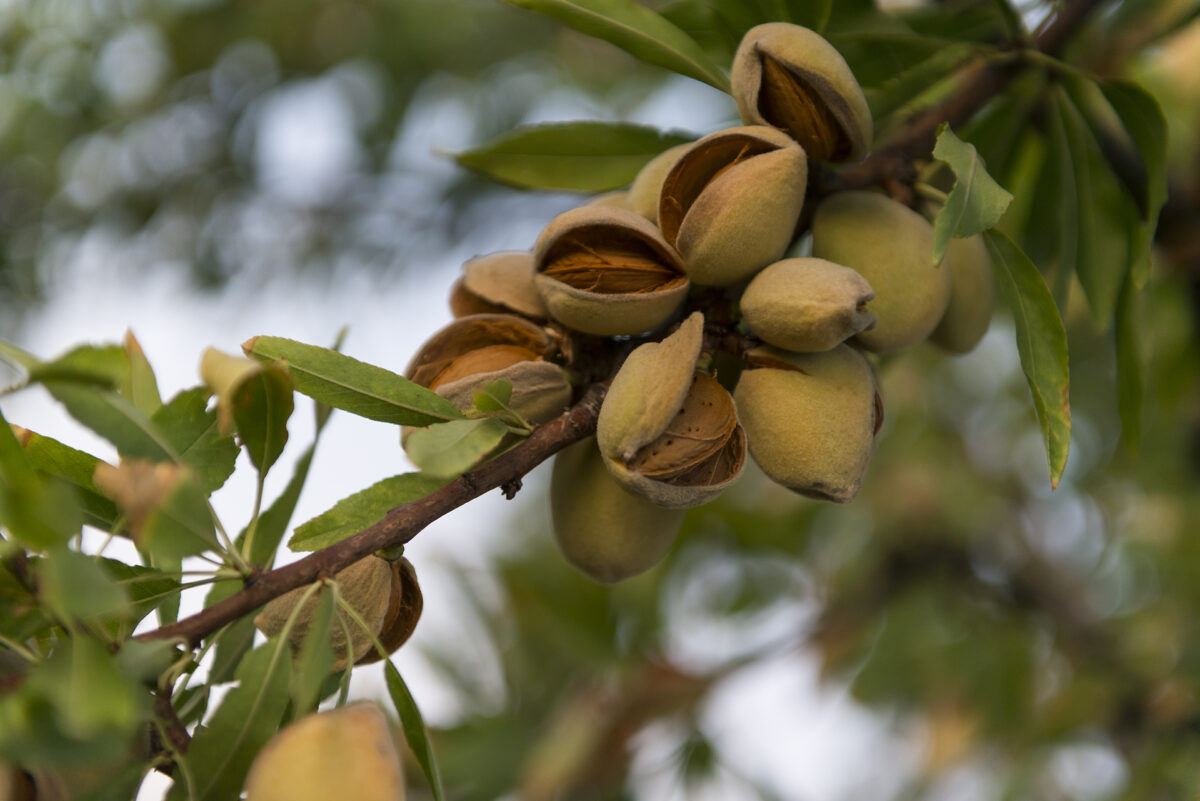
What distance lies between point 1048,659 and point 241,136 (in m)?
2.70

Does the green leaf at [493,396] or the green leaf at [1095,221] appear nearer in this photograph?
the green leaf at [493,396]

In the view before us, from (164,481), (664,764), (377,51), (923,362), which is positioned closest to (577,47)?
(377,51)

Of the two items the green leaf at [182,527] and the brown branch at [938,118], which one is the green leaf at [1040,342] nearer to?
the brown branch at [938,118]

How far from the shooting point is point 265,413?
0.74 metres

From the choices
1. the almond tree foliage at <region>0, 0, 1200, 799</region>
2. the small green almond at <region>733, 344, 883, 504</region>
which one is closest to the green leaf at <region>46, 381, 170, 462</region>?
the almond tree foliage at <region>0, 0, 1200, 799</region>

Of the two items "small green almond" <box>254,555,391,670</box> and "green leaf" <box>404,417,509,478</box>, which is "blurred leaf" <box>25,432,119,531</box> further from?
"green leaf" <box>404,417,509,478</box>

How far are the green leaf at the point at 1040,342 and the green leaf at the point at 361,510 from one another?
523 mm

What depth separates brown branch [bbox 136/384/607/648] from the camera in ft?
2.19

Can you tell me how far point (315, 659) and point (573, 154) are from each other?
0.69 meters

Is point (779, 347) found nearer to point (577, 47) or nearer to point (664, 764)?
point (664, 764)

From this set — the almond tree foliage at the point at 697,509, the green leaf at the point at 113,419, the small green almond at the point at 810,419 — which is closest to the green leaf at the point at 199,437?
the almond tree foliage at the point at 697,509

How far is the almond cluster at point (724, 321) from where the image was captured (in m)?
0.80

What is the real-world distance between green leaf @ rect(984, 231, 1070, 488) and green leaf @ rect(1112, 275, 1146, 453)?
29cm

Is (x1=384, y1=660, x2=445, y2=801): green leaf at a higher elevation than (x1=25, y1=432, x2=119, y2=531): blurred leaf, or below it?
below
